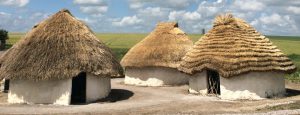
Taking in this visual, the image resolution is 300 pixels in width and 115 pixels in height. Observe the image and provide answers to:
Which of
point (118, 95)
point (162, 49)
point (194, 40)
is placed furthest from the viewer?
point (194, 40)

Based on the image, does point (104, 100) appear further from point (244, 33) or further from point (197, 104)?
point (244, 33)

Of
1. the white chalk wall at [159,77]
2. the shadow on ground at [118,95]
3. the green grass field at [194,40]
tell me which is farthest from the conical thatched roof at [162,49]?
the green grass field at [194,40]

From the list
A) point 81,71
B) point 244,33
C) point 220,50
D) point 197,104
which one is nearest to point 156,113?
point 197,104

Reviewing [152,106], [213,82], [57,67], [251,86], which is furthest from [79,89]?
[251,86]

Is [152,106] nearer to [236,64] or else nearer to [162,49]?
[236,64]

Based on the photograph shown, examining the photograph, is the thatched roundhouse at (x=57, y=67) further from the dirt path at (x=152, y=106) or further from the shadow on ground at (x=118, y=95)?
the dirt path at (x=152, y=106)

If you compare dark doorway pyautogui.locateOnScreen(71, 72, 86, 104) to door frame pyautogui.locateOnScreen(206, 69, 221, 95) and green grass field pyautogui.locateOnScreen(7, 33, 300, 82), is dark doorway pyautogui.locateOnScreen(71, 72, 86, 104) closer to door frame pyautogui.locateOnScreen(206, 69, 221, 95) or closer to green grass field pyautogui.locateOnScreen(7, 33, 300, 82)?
door frame pyautogui.locateOnScreen(206, 69, 221, 95)

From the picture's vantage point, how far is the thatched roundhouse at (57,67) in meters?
22.5

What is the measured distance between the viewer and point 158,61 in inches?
1278

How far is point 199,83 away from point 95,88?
6.81m

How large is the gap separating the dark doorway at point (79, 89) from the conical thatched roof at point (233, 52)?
651 cm

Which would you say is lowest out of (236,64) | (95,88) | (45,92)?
(45,92)

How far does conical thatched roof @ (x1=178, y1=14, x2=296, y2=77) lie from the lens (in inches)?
949

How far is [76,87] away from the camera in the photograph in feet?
79.6
